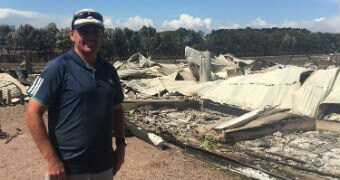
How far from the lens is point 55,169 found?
2859 millimetres

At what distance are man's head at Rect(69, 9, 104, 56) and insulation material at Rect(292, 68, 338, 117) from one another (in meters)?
9.51

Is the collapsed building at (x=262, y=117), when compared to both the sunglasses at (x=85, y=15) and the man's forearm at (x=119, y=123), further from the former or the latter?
the sunglasses at (x=85, y=15)

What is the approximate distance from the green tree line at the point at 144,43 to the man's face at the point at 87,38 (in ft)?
91.6

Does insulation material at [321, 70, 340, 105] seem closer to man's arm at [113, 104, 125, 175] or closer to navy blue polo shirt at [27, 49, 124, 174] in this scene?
man's arm at [113, 104, 125, 175]

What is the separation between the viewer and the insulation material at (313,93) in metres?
11.6

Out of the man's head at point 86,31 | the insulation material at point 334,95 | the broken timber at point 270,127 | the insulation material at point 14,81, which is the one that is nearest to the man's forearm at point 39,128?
A: the man's head at point 86,31

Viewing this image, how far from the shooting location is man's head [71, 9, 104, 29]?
2.94 meters

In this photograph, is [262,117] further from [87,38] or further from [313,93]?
[87,38]

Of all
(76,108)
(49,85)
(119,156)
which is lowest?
(119,156)

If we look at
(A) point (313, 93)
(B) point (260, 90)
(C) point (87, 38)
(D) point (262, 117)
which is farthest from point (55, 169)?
(B) point (260, 90)

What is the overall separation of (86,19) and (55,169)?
1.03m

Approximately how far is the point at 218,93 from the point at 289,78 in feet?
9.32

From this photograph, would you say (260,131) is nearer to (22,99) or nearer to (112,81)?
(112,81)

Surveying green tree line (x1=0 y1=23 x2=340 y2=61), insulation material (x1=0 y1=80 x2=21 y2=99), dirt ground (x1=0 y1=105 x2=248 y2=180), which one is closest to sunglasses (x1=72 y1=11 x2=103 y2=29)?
dirt ground (x1=0 y1=105 x2=248 y2=180)
